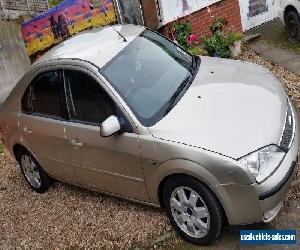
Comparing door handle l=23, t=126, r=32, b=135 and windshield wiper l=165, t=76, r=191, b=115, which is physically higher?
windshield wiper l=165, t=76, r=191, b=115

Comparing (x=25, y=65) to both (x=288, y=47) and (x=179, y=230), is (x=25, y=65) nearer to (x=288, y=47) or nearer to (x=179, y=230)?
(x=288, y=47)

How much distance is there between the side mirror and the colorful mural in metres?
6.95

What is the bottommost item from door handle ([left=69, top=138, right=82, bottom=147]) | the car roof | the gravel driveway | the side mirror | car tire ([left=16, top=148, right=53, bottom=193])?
the gravel driveway

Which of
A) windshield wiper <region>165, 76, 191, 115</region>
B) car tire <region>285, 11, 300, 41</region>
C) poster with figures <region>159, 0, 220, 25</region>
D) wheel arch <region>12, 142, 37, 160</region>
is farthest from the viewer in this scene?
poster with figures <region>159, 0, 220, 25</region>

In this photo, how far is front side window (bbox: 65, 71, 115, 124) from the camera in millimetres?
5379

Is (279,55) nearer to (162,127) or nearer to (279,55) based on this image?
(279,55)

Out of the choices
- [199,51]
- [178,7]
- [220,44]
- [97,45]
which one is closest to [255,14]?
[178,7]

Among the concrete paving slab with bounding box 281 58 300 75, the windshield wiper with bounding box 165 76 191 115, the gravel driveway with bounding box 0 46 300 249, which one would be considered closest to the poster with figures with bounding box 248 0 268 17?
the concrete paving slab with bounding box 281 58 300 75

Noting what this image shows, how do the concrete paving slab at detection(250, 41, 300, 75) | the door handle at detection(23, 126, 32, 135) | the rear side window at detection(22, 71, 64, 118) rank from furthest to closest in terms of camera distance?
the concrete paving slab at detection(250, 41, 300, 75) → the door handle at detection(23, 126, 32, 135) → the rear side window at detection(22, 71, 64, 118)

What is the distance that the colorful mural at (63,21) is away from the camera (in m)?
11.7

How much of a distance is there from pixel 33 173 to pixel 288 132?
12.0 feet

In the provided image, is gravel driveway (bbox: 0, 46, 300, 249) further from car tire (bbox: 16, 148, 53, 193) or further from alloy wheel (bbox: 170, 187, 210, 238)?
alloy wheel (bbox: 170, 187, 210, 238)

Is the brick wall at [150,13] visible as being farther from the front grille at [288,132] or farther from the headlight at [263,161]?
the headlight at [263,161]

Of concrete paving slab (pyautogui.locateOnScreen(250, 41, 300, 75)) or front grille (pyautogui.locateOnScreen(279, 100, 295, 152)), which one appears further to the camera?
concrete paving slab (pyautogui.locateOnScreen(250, 41, 300, 75))
